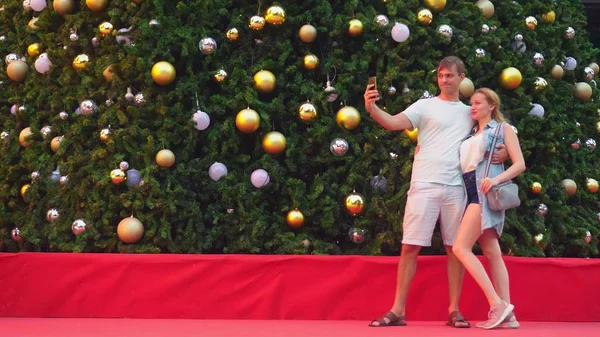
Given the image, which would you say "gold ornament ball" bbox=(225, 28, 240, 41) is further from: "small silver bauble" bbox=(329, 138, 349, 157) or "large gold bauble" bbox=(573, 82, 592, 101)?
"large gold bauble" bbox=(573, 82, 592, 101)

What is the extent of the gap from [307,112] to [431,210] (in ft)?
4.81

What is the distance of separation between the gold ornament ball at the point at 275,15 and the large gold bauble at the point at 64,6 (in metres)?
1.71

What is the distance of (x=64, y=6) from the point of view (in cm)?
785

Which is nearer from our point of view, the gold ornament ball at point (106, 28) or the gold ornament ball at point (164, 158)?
the gold ornament ball at point (164, 158)

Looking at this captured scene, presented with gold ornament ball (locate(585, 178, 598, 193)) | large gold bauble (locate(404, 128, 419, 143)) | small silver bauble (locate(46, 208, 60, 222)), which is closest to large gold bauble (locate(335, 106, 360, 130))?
large gold bauble (locate(404, 128, 419, 143))

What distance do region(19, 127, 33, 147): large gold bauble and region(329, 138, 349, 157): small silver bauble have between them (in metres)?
2.56

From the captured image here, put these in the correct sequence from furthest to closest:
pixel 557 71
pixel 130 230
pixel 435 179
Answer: pixel 557 71 → pixel 130 230 → pixel 435 179

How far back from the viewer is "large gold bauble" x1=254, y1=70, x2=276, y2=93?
7.47 metres

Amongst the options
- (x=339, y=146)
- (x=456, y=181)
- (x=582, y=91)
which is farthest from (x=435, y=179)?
(x=582, y=91)

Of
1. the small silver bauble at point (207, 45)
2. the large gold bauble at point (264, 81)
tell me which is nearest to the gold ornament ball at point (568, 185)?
the large gold bauble at point (264, 81)

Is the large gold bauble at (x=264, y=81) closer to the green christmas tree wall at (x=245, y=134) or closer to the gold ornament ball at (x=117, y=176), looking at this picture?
the green christmas tree wall at (x=245, y=134)

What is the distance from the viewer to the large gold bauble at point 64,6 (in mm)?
7844

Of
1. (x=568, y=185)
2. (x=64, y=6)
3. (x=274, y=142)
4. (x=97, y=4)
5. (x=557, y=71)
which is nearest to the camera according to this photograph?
(x=274, y=142)

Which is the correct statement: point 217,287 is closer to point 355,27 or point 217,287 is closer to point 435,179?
point 435,179
